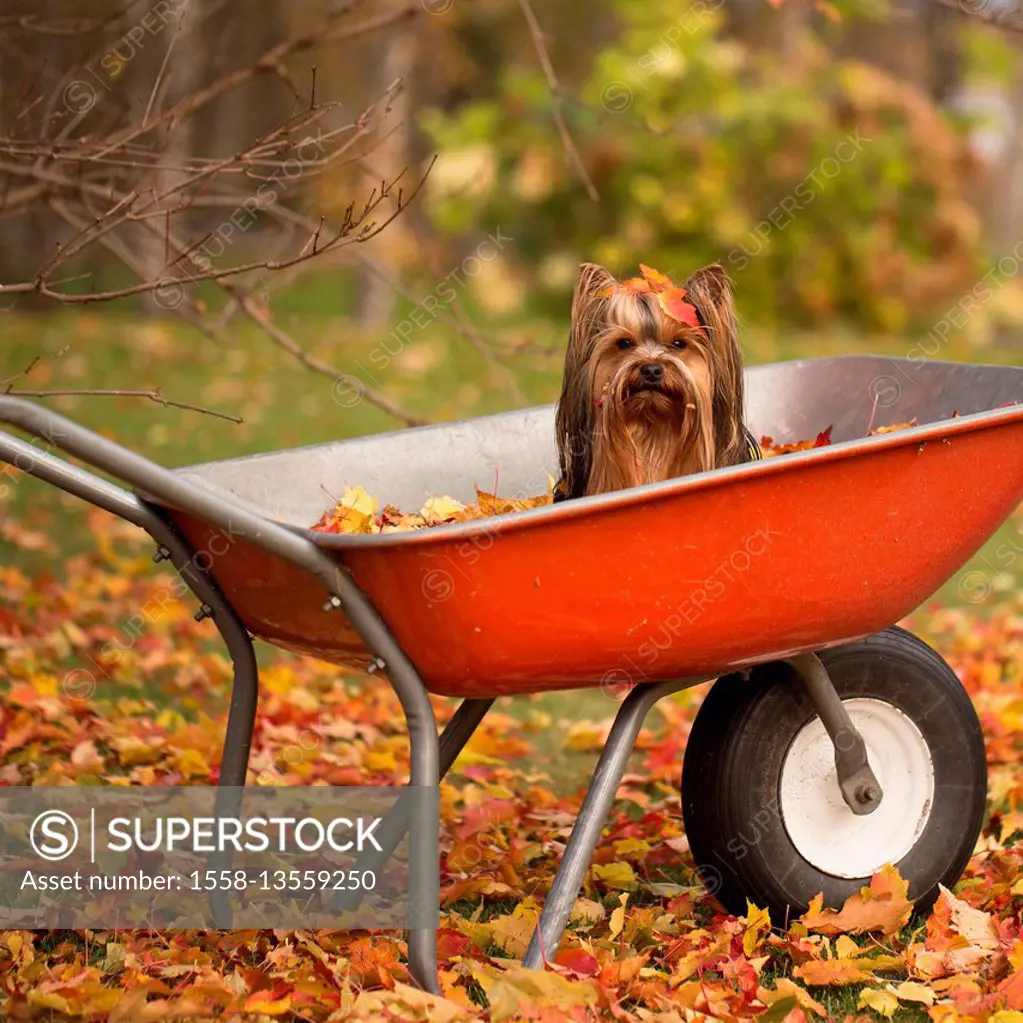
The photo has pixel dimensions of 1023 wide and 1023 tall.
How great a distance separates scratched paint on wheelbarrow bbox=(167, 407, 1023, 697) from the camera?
2455 mm

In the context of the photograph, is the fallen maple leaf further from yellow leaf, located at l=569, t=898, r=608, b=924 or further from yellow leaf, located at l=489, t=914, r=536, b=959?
yellow leaf, located at l=489, t=914, r=536, b=959

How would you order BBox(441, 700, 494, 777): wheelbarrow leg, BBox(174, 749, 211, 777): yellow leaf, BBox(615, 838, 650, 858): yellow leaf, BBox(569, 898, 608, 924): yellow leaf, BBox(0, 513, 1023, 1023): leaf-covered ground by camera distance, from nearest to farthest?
BBox(0, 513, 1023, 1023): leaf-covered ground
BBox(569, 898, 608, 924): yellow leaf
BBox(441, 700, 494, 777): wheelbarrow leg
BBox(615, 838, 650, 858): yellow leaf
BBox(174, 749, 211, 777): yellow leaf

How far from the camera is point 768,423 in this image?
145 inches

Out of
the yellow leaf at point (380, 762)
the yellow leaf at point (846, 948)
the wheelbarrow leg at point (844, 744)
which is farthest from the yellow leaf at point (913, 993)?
the yellow leaf at point (380, 762)

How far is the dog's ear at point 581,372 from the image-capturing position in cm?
290

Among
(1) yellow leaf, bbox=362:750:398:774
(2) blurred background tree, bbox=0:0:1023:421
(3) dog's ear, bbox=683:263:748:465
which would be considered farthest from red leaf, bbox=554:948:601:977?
(2) blurred background tree, bbox=0:0:1023:421

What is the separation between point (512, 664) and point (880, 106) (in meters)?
11.5

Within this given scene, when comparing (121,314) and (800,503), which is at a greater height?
(121,314)

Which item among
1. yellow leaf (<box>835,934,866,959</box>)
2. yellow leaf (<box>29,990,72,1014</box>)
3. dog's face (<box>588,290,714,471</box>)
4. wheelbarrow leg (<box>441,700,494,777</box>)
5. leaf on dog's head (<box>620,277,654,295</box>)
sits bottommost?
yellow leaf (<box>29,990,72,1014</box>)

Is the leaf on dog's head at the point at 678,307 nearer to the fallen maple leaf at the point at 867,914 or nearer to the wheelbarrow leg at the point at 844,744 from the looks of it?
the wheelbarrow leg at the point at 844,744

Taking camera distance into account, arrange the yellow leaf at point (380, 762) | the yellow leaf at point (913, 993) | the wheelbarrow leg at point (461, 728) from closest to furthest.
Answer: the yellow leaf at point (913, 993), the wheelbarrow leg at point (461, 728), the yellow leaf at point (380, 762)

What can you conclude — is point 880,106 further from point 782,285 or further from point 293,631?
point 293,631

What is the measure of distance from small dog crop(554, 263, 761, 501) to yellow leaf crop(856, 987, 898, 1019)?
1.01 metres

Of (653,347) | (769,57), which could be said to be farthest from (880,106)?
(653,347)
